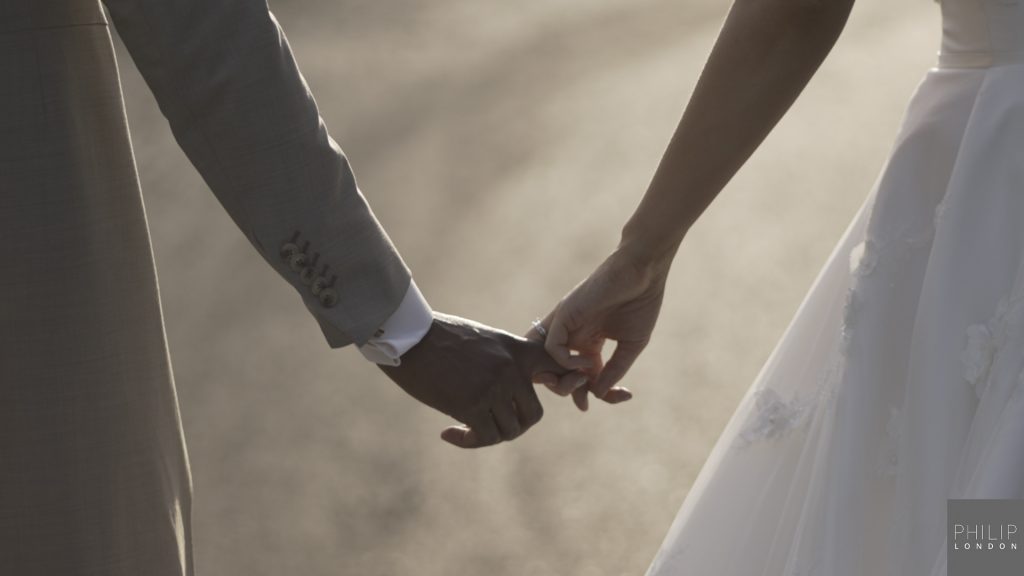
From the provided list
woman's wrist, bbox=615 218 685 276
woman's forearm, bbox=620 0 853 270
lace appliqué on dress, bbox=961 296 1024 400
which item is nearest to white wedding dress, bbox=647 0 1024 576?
lace appliqué on dress, bbox=961 296 1024 400

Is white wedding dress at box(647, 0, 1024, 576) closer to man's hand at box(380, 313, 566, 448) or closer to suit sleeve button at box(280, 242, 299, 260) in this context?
man's hand at box(380, 313, 566, 448)

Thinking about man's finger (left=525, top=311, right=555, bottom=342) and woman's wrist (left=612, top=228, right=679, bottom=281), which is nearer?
woman's wrist (left=612, top=228, right=679, bottom=281)

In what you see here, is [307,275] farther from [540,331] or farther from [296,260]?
[540,331]

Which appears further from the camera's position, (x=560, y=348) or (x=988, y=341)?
(x=560, y=348)

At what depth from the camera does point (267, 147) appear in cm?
152

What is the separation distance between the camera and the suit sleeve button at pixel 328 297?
159 cm

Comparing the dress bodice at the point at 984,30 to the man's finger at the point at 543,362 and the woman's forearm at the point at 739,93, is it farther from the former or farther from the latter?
the man's finger at the point at 543,362

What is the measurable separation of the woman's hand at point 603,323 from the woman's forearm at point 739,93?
0.11 meters

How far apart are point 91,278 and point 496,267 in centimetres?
366

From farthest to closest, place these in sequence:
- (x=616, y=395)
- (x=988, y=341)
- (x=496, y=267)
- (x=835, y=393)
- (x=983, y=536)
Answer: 1. (x=496, y=267)
2. (x=616, y=395)
3. (x=835, y=393)
4. (x=988, y=341)
5. (x=983, y=536)

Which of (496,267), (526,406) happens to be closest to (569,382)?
(526,406)

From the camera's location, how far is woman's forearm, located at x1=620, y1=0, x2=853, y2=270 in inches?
63.1

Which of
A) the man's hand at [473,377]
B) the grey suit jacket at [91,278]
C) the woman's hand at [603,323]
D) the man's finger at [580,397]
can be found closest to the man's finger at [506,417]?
the man's hand at [473,377]

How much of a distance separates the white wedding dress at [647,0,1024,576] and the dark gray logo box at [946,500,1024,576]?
14mm
